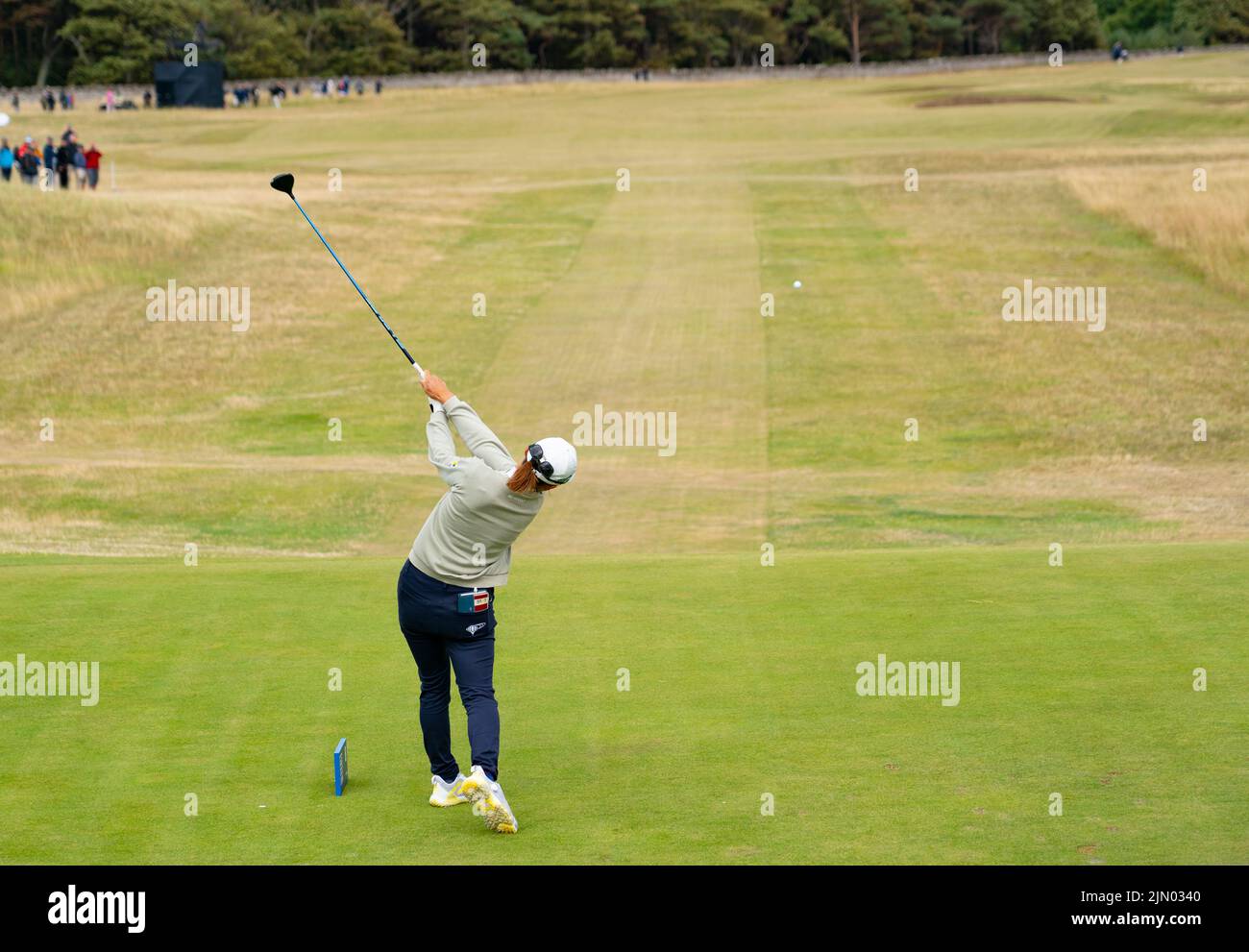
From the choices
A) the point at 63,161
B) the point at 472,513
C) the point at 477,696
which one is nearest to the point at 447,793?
the point at 477,696

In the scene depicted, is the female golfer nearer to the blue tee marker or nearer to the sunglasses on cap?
the sunglasses on cap

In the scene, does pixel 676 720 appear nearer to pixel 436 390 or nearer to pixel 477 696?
pixel 477 696

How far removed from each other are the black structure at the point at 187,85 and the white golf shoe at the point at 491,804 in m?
97.8

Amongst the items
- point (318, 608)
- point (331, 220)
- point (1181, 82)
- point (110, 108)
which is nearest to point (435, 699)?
point (318, 608)

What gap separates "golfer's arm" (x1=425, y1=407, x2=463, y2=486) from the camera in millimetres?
8875

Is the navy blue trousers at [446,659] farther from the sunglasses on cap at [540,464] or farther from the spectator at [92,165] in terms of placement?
the spectator at [92,165]

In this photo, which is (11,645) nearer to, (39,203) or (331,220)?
(39,203)

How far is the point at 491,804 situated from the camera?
27.5ft

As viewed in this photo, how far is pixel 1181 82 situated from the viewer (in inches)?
3664

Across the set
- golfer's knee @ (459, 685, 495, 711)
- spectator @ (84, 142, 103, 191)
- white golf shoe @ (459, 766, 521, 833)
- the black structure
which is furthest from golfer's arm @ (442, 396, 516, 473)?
the black structure

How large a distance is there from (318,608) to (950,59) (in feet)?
450

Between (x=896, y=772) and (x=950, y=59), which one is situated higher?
(x=950, y=59)

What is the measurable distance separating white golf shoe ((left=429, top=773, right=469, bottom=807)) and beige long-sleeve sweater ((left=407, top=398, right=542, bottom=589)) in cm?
104

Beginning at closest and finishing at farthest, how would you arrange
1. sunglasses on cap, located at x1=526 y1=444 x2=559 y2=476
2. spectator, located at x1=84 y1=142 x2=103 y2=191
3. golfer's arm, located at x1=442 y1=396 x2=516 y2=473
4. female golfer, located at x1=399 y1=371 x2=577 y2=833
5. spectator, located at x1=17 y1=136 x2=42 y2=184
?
sunglasses on cap, located at x1=526 y1=444 x2=559 y2=476
female golfer, located at x1=399 y1=371 x2=577 y2=833
golfer's arm, located at x1=442 y1=396 x2=516 y2=473
spectator, located at x1=17 y1=136 x2=42 y2=184
spectator, located at x1=84 y1=142 x2=103 y2=191
